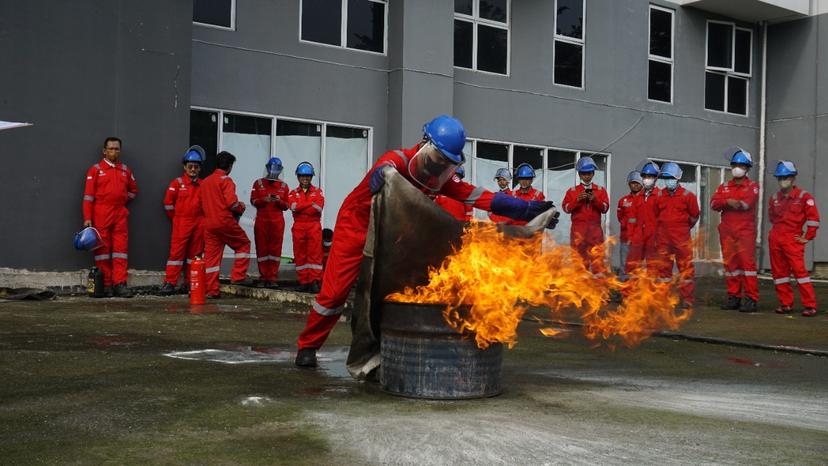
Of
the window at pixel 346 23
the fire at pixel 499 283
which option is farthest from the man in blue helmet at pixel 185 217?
the fire at pixel 499 283

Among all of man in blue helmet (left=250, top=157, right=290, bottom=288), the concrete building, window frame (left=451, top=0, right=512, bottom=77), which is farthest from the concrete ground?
window frame (left=451, top=0, right=512, bottom=77)

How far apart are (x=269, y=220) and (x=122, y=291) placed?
255 cm

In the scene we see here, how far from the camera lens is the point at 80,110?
1161 centimetres

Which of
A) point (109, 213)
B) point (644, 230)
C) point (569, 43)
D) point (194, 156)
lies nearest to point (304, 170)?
point (194, 156)

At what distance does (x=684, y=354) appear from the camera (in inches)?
289

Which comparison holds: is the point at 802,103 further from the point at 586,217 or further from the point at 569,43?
the point at 586,217

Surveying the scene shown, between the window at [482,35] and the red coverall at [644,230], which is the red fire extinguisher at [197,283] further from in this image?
the window at [482,35]

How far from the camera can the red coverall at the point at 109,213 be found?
11.4 meters

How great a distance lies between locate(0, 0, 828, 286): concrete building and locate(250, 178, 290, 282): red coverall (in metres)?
1.23

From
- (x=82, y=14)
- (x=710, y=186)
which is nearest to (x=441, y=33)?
(x=82, y=14)

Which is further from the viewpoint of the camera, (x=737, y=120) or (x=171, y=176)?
(x=737, y=120)

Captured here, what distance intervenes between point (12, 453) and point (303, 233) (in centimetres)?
931

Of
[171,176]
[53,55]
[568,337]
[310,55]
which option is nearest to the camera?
[568,337]

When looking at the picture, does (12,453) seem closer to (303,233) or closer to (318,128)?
(303,233)
